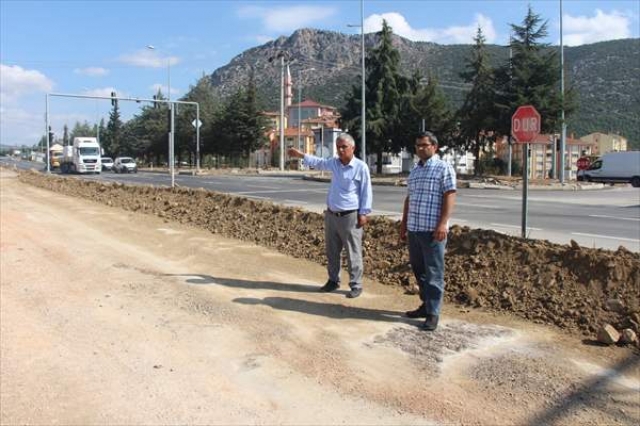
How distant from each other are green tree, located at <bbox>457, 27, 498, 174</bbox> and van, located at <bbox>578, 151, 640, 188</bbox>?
787 centimetres

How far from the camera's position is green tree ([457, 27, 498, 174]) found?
3797 centimetres

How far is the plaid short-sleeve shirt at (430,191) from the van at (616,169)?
39.9 metres

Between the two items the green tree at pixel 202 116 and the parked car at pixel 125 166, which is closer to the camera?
the parked car at pixel 125 166

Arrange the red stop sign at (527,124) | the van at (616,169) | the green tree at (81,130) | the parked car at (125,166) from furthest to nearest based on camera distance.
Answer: the green tree at (81,130), the parked car at (125,166), the van at (616,169), the red stop sign at (527,124)

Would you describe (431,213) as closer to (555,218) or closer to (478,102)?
(555,218)

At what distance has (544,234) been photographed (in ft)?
42.2

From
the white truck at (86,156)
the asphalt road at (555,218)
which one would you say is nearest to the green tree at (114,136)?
the white truck at (86,156)

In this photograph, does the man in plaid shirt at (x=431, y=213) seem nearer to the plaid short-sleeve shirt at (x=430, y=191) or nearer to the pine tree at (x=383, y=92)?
the plaid short-sleeve shirt at (x=430, y=191)

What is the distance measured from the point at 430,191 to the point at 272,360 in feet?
6.48

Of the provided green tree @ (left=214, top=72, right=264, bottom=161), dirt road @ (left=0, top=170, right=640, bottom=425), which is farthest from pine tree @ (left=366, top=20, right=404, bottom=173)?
dirt road @ (left=0, top=170, right=640, bottom=425)

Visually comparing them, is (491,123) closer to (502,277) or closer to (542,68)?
(542,68)

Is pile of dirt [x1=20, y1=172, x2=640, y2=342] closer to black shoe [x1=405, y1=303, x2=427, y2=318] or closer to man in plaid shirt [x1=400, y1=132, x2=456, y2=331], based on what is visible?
black shoe [x1=405, y1=303, x2=427, y2=318]

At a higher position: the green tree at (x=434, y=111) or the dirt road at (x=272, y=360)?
the green tree at (x=434, y=111)

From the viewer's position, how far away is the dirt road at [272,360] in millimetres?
3822
